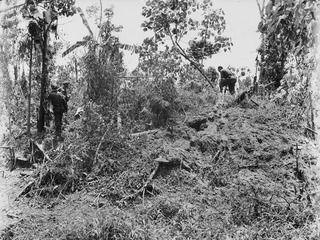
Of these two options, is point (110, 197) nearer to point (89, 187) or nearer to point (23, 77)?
point (89, 187)

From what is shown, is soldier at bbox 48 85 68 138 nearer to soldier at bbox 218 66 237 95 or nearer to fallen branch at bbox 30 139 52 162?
fallen branch at bbox 30 139 52 162

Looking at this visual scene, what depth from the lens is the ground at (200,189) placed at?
5.93 metres

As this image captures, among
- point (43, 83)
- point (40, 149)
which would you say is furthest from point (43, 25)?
point (40, 149)

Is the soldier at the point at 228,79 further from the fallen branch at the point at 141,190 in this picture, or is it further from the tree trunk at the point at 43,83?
the tree trunk at the point at 43,83

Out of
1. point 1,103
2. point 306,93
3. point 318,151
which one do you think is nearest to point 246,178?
point 318,151

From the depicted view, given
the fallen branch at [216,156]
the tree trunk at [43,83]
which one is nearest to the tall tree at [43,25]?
the tree trunk at [43,83]

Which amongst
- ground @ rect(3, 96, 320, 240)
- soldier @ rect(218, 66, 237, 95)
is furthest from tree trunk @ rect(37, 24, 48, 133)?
soldier @ rect(218, 66, 237, 95)

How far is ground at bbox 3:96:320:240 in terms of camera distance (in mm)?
5930

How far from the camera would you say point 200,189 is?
6.98 m

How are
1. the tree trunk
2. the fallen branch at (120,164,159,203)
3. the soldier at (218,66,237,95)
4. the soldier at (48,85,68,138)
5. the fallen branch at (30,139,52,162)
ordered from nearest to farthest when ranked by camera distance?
the fallen branch at (120,164,159,203) < the fallen branch at (30,139,52,162) < the soldier at (48,85,68,138) < the tree trunk < the soldier at (218,66,237,95)

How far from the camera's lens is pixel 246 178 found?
7.16 m

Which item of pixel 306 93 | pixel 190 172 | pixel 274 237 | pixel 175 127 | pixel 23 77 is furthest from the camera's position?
pixel 23 77

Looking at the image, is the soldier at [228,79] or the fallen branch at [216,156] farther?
the soldier at [228,79]

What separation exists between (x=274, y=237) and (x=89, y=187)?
10.2 ft
